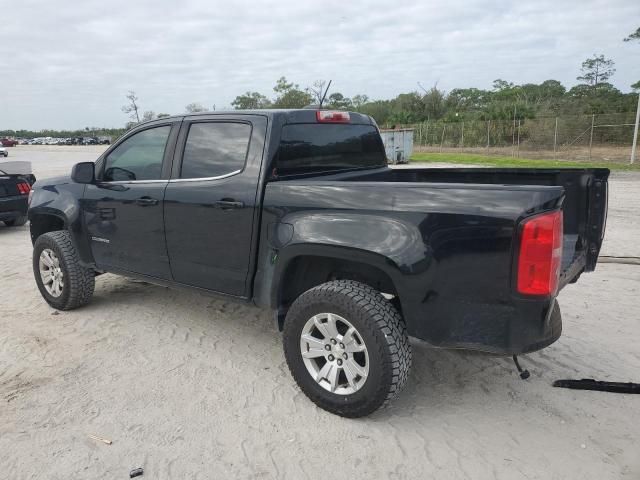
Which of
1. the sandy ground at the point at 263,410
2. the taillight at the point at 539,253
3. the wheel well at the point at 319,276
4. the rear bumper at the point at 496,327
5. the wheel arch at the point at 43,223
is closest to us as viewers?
the taillight at the point at 539,253

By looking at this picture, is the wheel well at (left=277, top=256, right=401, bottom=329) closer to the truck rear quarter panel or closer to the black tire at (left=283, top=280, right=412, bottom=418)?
the black tire at (left=283, top=280, right=412, bottom=418)

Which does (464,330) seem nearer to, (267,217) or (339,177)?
(267,217)

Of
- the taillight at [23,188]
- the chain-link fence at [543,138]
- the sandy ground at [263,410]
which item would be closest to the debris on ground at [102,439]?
the sandy ground at [263,410]

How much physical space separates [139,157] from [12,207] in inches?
255

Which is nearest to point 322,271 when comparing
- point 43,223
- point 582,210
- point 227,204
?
point 227,204

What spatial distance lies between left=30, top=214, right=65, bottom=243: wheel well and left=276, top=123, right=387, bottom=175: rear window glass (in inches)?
114

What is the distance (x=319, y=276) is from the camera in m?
3.46

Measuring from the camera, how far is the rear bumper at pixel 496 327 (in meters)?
2.55

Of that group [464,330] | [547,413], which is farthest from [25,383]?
[547,413]

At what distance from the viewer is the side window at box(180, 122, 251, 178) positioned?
3637 millimetres

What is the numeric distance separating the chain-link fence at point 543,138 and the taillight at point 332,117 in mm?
24146

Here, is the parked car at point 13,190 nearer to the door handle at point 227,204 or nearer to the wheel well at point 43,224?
the wheel well at point 43,224

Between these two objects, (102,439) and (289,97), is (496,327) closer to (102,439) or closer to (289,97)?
(102,439)

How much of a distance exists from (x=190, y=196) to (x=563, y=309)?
354cm
